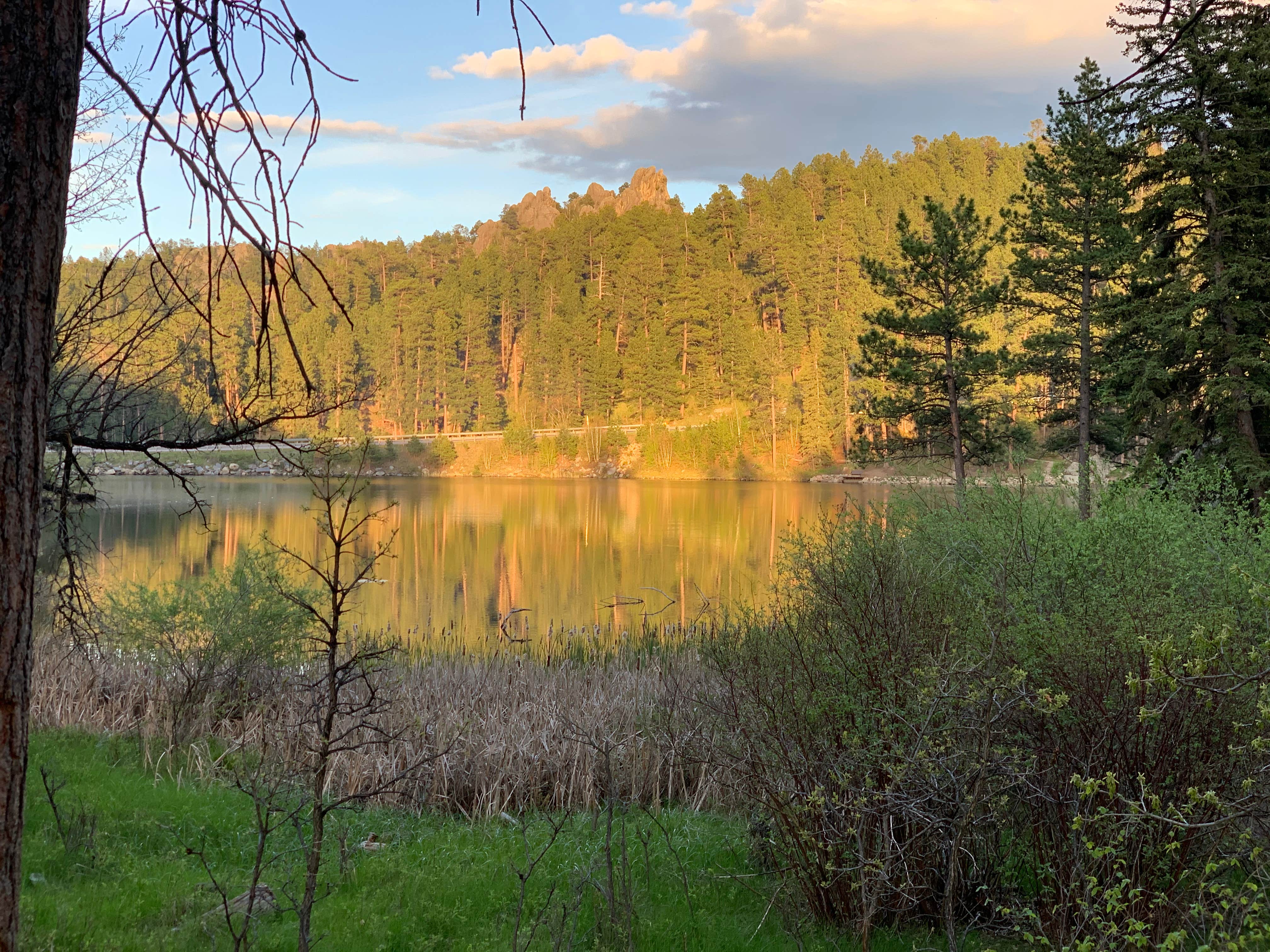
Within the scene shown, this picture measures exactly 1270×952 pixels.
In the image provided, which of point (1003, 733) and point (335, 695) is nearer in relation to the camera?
point (335, 695)

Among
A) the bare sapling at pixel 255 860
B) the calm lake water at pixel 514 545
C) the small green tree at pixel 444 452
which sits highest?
the small green tree at pixel 444 452

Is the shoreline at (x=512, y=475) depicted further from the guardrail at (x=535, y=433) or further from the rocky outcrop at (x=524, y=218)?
the rocky outcrop at (x=524, y=218)

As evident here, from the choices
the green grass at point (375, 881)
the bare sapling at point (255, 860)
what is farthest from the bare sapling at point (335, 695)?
the green grass at point (375, 881)

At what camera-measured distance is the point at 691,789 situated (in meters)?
7.23

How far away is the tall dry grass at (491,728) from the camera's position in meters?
6.66

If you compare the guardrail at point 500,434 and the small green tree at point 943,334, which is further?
the guardrail at point 500,434

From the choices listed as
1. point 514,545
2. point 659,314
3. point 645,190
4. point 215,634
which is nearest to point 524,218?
point 645,190

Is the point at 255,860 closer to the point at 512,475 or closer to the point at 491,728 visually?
the point at 491,728

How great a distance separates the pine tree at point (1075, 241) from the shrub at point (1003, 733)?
1543cm

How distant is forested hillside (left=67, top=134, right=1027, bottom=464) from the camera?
66000 millimetres

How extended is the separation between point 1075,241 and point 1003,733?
19614mm

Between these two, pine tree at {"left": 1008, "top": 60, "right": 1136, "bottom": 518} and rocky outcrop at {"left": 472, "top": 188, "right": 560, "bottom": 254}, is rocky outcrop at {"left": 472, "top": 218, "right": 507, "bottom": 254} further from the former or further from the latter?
pine tree at {"left": 1008, "top": 60, "right": 1136, "bottom": 518}

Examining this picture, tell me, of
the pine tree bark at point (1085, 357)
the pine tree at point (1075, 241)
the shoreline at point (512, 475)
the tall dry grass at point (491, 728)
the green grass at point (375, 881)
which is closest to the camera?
the green grass at point (375, 881)

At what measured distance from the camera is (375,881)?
476 centimetres
